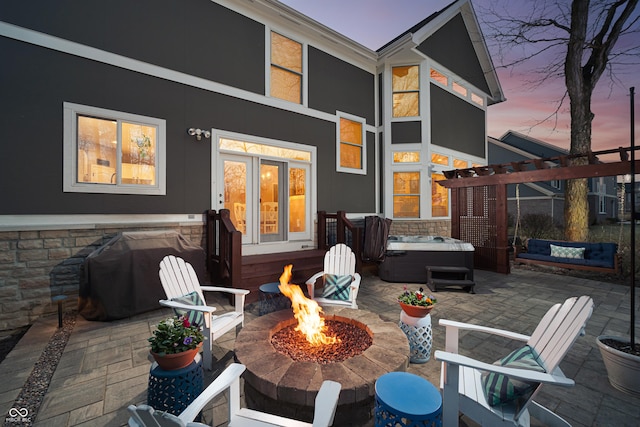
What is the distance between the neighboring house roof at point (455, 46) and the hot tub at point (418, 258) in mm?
5651

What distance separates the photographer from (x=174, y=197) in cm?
516

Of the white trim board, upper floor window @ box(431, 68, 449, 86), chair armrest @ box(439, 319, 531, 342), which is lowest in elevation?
chair armrest @ box(439, 319, 531, 342)

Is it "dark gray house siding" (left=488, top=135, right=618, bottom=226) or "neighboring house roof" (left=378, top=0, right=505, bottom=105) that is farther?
"dark gray house siding" (left=488, top=135, right=618, bottom=226)

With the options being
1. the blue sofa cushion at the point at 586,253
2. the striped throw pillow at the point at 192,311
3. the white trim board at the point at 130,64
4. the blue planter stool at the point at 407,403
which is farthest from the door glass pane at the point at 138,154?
the blue sofa cushion at the point at 586,253

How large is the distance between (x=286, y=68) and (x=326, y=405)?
7.06 metres

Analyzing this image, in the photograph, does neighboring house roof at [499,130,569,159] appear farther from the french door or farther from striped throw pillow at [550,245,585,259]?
the french door

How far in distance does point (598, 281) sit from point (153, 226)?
956cm

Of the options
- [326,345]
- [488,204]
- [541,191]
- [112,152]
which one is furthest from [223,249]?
[541,191]

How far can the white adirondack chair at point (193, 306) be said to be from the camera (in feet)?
8.88

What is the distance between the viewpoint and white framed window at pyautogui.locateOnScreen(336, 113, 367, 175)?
7.76 metres

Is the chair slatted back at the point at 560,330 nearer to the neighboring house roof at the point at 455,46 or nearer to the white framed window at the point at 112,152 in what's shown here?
the white framed window at the point at 112,152

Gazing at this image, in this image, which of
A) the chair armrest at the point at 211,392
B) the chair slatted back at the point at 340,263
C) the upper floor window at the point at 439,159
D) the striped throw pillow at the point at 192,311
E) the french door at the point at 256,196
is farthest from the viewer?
the upper floor window at the point at 439,159

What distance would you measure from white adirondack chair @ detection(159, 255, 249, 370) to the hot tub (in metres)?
4.04

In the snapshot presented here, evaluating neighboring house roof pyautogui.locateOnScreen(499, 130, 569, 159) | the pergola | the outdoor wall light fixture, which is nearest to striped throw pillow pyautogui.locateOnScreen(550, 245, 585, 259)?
the pergola
